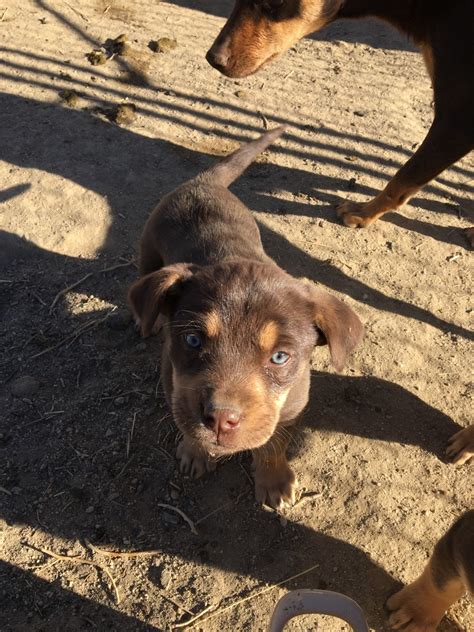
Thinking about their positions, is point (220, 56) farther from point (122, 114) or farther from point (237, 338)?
point (237, 338)

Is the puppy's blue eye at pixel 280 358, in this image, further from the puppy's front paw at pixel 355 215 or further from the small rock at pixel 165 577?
the puppy's front paw at pixel 355 215

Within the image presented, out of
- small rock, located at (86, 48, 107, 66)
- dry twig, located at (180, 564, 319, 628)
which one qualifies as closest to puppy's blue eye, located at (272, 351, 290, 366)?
dry twig, located at (180, 564, 319, 628)

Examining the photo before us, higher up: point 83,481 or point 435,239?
point 435,239

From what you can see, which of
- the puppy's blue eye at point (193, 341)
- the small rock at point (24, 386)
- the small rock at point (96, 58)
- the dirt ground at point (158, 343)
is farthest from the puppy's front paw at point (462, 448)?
the small rock at point (96, 58)

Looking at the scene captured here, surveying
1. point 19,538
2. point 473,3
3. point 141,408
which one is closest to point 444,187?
point 473,3

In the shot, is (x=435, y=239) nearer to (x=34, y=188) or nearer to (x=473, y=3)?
(x=473, y=3)

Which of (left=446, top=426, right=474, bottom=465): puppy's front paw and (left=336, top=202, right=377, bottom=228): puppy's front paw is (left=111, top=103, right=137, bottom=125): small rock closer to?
(left=336, top=202, right=377, bottom=228): puppy's front paw
